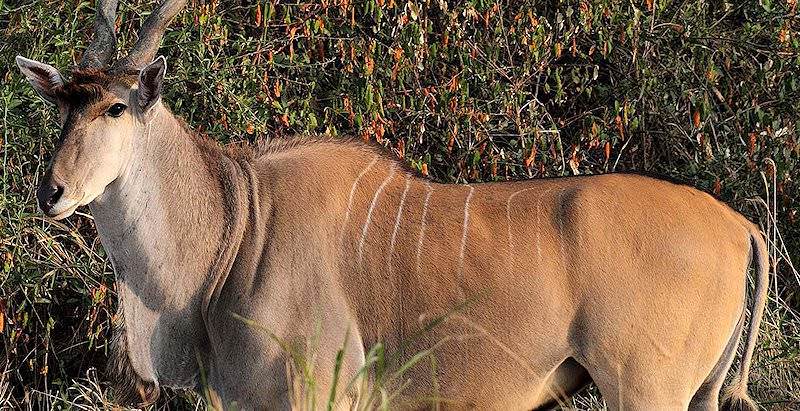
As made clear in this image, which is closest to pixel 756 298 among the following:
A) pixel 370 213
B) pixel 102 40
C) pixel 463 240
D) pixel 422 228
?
pixel 463 240

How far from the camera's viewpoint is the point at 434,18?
4859 millimetres

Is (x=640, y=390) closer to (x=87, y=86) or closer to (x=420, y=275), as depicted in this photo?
(x=420, y=275)

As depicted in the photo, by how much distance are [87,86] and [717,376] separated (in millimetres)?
1763

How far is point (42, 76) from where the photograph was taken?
313cm

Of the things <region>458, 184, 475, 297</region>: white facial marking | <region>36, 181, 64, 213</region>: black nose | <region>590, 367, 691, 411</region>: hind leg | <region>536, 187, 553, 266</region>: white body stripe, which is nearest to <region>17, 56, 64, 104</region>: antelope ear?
<region>36, 181, 64, 213</region>: black nose

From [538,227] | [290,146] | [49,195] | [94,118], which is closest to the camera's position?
[49,195]

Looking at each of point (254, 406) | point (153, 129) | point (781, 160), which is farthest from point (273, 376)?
point (781, 160)

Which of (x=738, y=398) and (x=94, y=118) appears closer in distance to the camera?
(x=94, y=118)

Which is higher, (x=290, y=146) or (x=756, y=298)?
(x=290, y=146)

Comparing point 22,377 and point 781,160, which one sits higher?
point 781,160

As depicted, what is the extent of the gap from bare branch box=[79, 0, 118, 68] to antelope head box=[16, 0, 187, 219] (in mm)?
26

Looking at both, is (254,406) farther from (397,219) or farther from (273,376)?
(397,219)

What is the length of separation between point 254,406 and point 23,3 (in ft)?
7.78

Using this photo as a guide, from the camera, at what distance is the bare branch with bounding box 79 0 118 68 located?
3.28 metres
